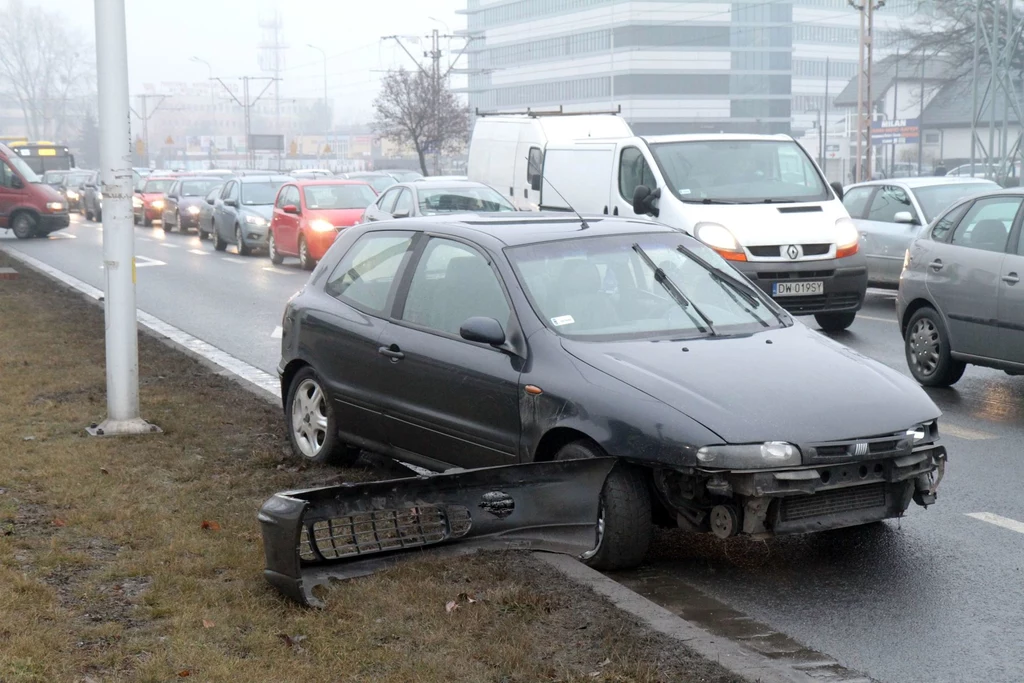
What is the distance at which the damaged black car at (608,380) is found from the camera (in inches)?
219

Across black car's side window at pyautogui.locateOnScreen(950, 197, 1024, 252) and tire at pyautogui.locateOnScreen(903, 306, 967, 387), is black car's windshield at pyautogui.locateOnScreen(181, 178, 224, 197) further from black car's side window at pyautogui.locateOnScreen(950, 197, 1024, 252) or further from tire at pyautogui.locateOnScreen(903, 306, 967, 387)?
black car's side window at pyautogui.locateOnScreen(950, 197, 1024, 252)

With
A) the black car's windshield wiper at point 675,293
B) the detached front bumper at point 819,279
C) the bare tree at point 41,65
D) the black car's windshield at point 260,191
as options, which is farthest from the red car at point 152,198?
the bare tree at point 41,65

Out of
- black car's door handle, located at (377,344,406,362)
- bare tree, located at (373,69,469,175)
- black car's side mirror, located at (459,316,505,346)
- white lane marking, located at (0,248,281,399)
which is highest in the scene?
bare tree, located at (373,69,469,175)

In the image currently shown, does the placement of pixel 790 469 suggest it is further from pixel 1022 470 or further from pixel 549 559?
pixel 1022 470

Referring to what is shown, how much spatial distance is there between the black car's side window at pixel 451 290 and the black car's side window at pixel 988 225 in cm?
488

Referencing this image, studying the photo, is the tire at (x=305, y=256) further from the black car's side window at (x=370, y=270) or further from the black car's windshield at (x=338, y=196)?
the black car's side window at (x=370, y=270)

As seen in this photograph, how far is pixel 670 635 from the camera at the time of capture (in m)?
4.68

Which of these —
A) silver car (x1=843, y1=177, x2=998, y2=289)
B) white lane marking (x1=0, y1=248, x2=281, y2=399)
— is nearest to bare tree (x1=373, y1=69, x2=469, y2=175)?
white lane marking (x1=0, y1=248, x2=281, y2=399)

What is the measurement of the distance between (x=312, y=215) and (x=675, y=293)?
18.5 metres

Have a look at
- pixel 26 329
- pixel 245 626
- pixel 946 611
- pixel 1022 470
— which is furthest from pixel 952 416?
pixel 26 329

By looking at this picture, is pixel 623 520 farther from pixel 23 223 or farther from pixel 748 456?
pixel 23 223

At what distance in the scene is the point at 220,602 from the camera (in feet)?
16.8

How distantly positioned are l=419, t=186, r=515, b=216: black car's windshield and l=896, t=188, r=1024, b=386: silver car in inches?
353

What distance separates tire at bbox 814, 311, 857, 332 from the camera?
15070 millimetres
